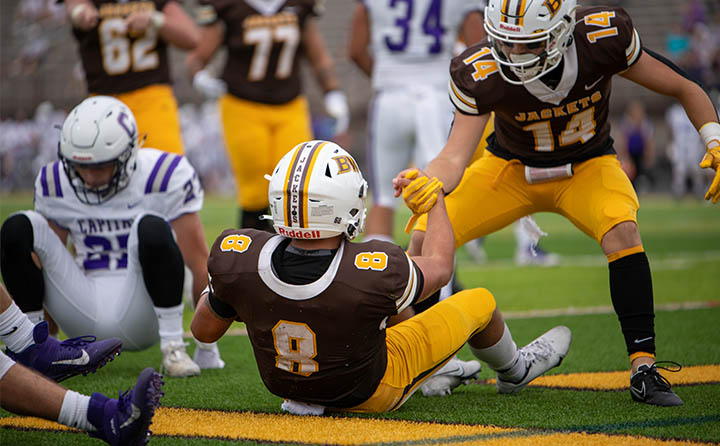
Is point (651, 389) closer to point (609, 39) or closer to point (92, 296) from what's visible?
point (609, 39)

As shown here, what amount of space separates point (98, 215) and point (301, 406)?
141 centimetres

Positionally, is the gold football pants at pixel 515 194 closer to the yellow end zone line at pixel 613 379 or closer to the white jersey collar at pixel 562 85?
the white jersey collar at pixel 562 85

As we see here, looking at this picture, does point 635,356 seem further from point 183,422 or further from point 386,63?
point 386,63

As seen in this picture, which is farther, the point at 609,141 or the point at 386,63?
the point at 386,63

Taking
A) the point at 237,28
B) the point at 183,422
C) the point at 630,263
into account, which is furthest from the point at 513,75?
the point at 237,28

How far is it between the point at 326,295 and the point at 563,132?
4.56ft

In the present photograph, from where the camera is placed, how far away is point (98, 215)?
404 cm

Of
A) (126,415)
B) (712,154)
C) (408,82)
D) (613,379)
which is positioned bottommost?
(613,379)

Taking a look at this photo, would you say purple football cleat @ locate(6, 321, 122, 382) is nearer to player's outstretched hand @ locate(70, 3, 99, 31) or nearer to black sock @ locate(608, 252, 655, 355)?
black sock @ locate(608, 252, 655, 355)

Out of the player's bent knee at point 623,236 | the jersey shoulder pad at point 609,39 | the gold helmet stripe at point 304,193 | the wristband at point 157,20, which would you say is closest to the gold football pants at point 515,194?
the player's bent knee at point 623,236

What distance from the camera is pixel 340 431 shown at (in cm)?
290

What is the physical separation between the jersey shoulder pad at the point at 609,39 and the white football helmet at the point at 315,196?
1.15 m

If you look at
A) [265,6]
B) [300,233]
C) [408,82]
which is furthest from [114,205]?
[265,6]

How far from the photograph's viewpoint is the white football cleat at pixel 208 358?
4.13 m
